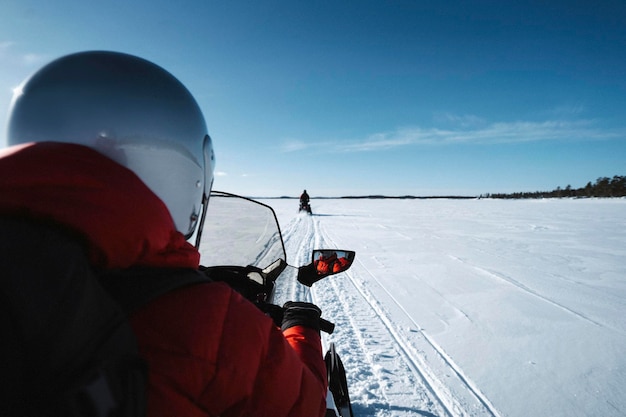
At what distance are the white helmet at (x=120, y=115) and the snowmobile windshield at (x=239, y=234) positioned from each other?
1.06 m

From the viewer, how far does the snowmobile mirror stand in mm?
1896

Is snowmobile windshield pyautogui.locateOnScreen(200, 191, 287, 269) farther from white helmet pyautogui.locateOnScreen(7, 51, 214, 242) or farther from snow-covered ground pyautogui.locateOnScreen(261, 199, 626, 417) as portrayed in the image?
white helmet pyautogui.locateOnScreen(7, 51, 214, 242)

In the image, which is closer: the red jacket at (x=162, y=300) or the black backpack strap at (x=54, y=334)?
the black backpack strap at (x=54, y=334)

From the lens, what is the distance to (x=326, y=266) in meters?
1.91

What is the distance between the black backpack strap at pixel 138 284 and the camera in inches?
25.0

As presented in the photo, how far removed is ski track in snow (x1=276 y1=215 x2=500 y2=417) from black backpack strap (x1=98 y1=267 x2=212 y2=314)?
1.35m

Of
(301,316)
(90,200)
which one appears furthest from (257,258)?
(90,200)

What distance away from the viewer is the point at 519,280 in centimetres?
545

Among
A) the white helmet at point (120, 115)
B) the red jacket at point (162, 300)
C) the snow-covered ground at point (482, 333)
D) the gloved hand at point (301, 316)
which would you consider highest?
the white helmet at point (120, 115)

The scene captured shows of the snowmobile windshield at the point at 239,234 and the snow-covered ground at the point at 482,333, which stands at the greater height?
the snowmobile windshield at the point at 239,234

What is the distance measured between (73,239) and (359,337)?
324 centimetres

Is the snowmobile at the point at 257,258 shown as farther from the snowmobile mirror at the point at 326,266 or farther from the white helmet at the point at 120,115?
the white helmet at the point at 120,115

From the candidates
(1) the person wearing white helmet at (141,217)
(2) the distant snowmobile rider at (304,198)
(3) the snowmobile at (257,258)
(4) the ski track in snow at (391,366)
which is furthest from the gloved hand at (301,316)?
(2) the distant snowmobile rider at (304,198)

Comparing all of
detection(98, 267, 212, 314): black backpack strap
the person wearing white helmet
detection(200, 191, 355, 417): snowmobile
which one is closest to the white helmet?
the person wearing white helmet
